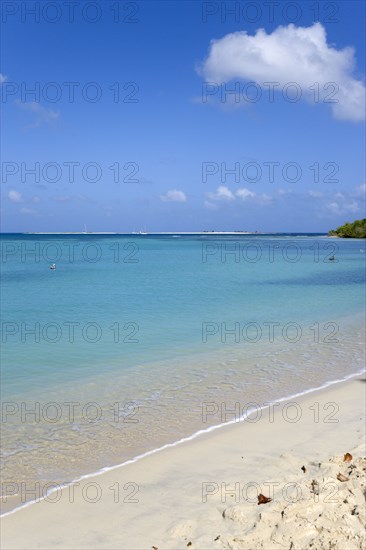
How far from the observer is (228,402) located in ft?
29.7

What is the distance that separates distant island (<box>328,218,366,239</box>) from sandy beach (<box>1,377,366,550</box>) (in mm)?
139953

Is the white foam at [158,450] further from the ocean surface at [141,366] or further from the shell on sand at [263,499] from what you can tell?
the shell on sand at [263,499]

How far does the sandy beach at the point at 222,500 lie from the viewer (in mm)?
4531

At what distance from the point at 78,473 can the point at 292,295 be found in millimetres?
20330

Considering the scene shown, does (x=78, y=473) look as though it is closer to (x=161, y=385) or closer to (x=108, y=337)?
(x=161, y=385)

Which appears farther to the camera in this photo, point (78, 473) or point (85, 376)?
point (85, 376)

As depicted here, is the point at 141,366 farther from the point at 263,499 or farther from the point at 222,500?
the point at 263,499

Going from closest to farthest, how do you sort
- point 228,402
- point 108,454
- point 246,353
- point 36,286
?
point 108,454, point 228,402, point 246,353, point 36,286

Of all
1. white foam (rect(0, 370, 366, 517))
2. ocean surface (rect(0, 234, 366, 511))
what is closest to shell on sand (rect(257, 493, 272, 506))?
white foam (rect(0, 370, 366, 517))

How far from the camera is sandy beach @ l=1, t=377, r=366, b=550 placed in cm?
453

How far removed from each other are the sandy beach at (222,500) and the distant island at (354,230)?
139953 mm

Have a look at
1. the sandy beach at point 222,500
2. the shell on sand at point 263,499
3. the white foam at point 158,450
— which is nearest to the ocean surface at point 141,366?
the white foam at point 158,450

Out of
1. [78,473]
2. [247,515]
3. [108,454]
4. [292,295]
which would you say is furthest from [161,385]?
[292,295]

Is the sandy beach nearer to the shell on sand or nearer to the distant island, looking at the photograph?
the shell on sand
